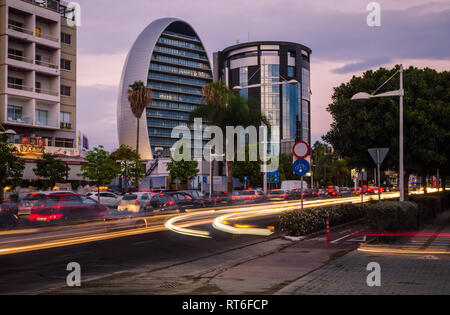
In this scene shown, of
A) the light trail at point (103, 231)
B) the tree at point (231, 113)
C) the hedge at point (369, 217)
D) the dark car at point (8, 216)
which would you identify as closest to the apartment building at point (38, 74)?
the tree at point (231, 113)

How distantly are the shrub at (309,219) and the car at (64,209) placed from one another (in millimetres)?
10769

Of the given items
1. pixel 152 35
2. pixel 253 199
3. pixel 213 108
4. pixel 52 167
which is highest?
pixel 152 35

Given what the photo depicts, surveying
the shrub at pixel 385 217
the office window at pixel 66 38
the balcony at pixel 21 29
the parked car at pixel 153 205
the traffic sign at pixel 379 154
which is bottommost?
the parked car at pixel 153 205

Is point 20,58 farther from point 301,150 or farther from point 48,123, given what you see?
point 301,150

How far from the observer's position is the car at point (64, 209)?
75.1 feet

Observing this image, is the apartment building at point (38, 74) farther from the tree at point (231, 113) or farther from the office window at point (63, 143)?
the tree at point (231, 113)

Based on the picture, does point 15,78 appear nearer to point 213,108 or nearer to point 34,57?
point 34,57

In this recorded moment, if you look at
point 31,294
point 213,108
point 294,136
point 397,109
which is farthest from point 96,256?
point 294,136

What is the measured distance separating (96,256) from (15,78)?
41.2 m

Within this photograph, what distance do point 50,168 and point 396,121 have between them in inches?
1302

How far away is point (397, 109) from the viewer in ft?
74.8

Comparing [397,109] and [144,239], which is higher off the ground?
[397,109]

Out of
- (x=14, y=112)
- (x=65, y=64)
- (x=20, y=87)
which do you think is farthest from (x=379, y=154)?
(x=65, y=64)

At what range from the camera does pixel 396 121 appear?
22.9 meters
